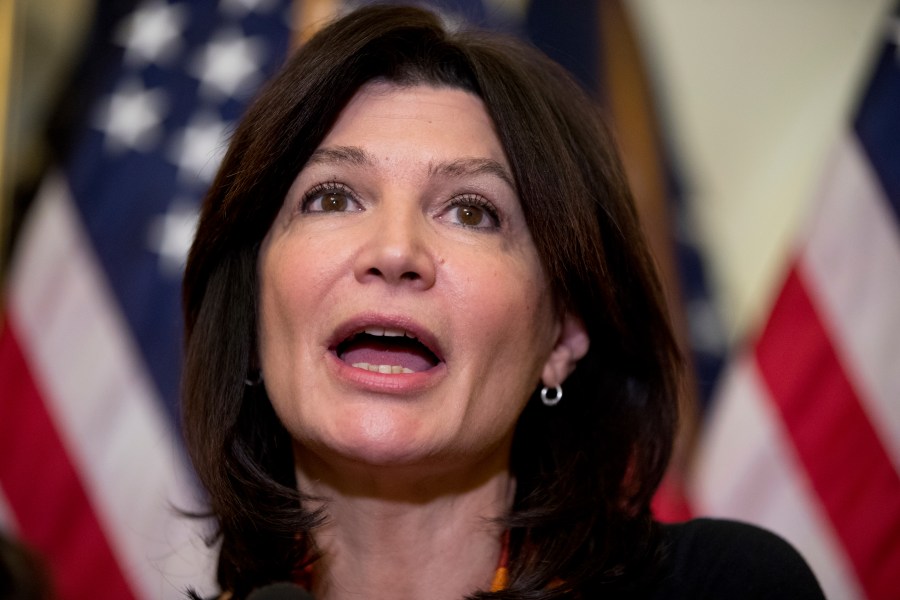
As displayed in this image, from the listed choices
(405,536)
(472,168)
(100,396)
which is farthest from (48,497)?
(472,168)

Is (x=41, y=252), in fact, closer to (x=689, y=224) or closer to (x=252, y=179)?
(x=252, y=179)

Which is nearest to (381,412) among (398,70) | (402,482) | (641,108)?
(402,482)

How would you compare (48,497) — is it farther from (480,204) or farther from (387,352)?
(480,204)

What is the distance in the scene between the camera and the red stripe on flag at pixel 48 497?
8.48 ft

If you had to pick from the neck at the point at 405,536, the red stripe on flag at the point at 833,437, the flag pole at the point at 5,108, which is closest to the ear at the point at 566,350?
the neck at the point at 405,536

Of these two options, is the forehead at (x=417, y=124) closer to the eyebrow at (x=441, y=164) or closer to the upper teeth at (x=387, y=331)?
the eyebrow at (x=441, y=164)

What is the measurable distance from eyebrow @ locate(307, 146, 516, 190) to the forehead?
10 mm

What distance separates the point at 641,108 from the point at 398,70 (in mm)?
1475

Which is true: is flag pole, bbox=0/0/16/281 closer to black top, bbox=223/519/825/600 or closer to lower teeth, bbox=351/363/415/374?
lower teeth, bbox=351/363/415/374

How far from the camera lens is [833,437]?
90.6 inches

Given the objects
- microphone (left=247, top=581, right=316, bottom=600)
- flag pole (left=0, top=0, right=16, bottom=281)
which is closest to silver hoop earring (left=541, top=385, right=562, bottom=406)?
microphone (left=247, top=581, right=316, bottom=600)

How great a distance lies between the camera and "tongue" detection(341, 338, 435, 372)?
1.39 meters

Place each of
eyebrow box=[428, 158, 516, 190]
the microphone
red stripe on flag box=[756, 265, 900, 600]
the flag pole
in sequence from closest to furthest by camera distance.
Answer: the microphone → eyebrow box=[428, 158, 516, 190] → red stripe on flag box=[756, 265, 900, 600] → the flag pole

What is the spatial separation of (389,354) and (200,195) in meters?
1.53
